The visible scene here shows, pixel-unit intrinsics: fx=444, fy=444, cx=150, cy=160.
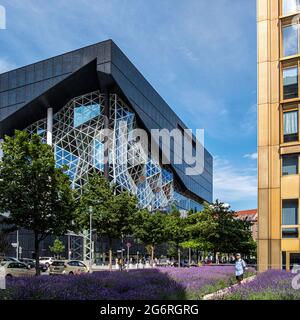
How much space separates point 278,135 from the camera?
26.1 metres

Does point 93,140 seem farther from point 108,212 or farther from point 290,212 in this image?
point 290,212

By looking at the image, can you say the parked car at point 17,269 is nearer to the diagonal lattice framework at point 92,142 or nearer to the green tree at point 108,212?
the green tree at point 108,212

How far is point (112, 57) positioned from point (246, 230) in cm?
3525

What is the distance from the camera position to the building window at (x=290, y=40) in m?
25.9

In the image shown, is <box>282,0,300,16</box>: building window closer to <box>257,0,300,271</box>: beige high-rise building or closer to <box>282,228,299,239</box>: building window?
<box>257,0,300,271</box>: beige high-rise building

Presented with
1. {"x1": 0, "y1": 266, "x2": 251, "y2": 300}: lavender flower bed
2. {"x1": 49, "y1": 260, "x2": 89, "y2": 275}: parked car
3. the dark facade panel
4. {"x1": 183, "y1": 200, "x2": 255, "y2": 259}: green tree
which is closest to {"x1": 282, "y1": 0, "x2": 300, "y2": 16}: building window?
{"x1": 0, "y1": 266, "x2": 251, "y2": 300}: lavender flower bed

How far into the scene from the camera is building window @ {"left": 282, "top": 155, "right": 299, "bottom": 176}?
25.7m

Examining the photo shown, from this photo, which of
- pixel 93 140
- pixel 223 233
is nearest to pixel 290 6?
pixel 223 233

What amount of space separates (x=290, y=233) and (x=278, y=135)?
5706 millimetres

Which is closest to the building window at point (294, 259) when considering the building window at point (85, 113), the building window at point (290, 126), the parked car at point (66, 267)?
the building window at point (290, 126)

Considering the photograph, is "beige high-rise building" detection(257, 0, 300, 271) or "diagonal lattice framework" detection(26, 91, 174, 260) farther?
"diagonal lattice framework" detection(26, 91, 174, 260)

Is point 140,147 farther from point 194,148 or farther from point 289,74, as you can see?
point 289,74

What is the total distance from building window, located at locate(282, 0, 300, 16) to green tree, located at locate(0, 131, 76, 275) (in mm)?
16199
